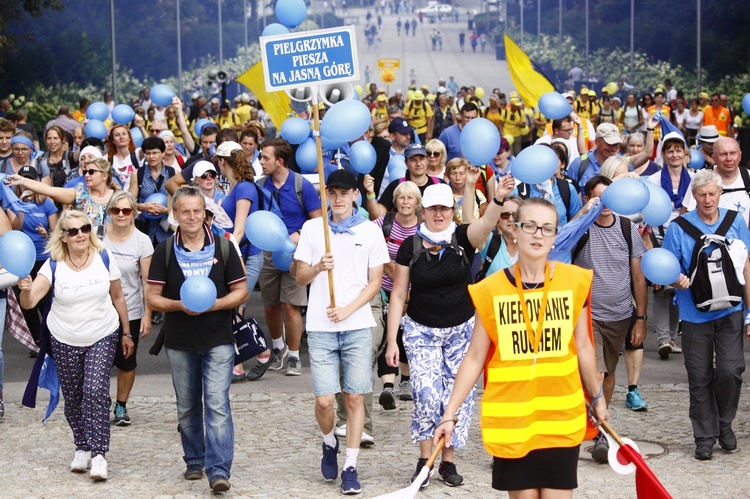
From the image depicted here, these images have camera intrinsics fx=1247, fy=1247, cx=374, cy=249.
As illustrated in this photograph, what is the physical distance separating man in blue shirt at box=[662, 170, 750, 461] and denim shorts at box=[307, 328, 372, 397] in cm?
211

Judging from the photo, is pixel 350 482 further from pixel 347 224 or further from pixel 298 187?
pixel 298 187

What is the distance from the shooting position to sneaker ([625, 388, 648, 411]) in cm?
920

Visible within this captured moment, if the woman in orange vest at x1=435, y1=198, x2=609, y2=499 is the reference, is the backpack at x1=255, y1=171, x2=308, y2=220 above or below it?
Result: above

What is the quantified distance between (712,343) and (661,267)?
0.78 meters

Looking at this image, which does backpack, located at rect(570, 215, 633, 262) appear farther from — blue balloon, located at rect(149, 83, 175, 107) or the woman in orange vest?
blue balloon, located at rect(149, 83, 175, 107)

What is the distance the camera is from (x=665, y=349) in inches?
432

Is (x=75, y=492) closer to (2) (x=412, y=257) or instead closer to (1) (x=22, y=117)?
(2) (x=412, y=257)

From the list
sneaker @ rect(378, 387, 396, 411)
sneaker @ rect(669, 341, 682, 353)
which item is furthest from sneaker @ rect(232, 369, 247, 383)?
sneaker @ rect(669, 341, 682, 353)

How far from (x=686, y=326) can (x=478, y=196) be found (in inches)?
109

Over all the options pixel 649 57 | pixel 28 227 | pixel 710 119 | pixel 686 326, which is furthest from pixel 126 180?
pixel 649 57

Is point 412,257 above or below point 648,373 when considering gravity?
above

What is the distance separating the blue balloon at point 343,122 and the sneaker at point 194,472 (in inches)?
87.3

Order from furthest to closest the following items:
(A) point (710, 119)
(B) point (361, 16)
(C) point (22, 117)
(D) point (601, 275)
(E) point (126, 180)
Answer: (B) point (361, 16)
(A) point (710, 119)
(C) point (22, 117)
(E) point (126, 180)
(D) point (601, 275)

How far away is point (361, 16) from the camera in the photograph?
118m
